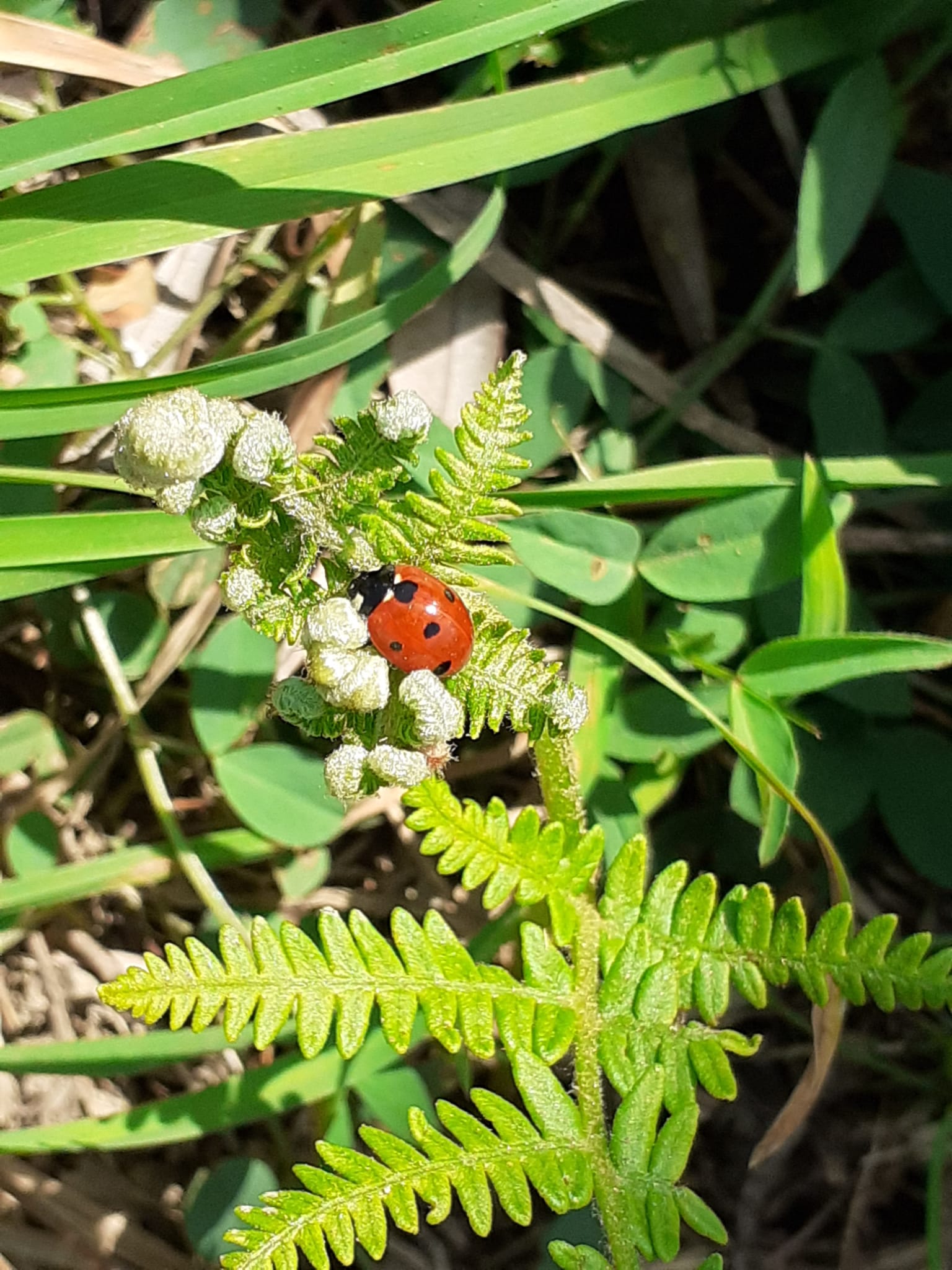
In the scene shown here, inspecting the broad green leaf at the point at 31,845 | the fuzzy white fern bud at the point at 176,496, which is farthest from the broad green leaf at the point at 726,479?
the broad green leaf at the point at 31,845

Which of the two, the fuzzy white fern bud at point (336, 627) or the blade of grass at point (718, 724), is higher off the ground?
the blade of grass at point (718, 724)

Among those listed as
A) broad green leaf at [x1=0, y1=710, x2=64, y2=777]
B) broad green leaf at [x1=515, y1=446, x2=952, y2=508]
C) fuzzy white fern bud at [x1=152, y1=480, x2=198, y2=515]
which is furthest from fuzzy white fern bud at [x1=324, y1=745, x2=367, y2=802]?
broad green leaf at [x1=0, y1=710, x2=64, y2=777]

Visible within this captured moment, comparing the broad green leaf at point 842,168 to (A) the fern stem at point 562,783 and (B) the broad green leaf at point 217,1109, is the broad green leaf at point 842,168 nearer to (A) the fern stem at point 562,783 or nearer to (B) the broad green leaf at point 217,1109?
(A) the fern stem at point 562,783

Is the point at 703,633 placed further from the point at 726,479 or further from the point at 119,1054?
the point at 119,1054

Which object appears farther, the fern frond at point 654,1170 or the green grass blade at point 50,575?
the green grass blade at point 50,575

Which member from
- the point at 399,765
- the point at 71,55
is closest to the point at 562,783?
the point at 399,765

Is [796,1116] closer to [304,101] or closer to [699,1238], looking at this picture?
[699,1238]

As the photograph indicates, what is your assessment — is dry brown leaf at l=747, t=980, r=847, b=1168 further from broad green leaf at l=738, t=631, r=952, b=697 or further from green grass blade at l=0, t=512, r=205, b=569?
green grass blade at l=0, t=512, r=205, b=569
